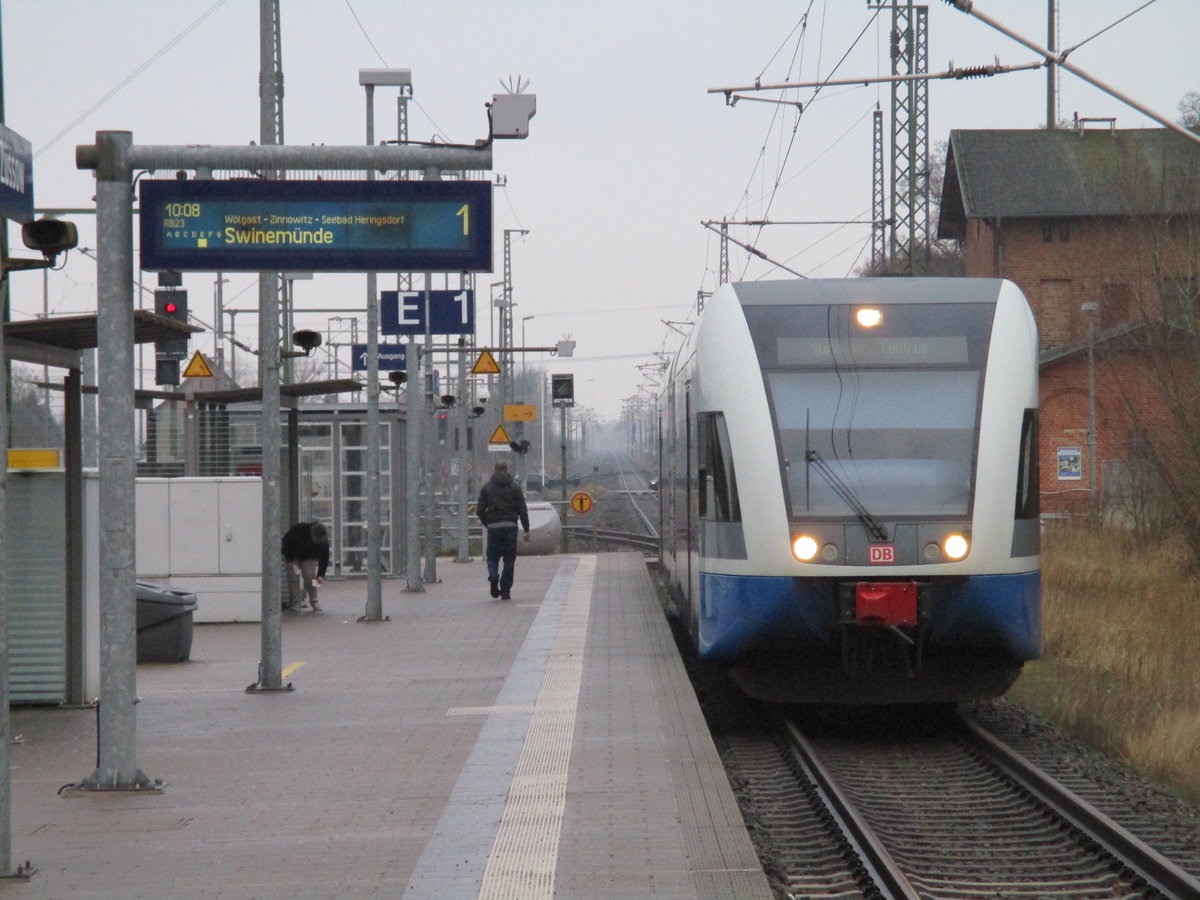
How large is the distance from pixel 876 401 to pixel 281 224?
4270 millimetres

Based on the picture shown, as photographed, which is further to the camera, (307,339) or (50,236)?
(307,339)

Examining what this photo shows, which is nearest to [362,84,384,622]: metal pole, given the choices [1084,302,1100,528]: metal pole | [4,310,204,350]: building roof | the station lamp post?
the station lamp post

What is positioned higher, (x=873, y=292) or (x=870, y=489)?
(x=873, y=292)

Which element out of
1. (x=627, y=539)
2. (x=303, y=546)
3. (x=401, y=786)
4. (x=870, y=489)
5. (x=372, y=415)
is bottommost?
(x=401, y=786)

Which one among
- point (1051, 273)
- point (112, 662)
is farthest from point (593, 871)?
point (1051, 273)

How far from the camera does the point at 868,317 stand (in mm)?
10992

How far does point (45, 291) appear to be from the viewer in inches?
1816

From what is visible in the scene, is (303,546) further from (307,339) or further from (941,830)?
(941,830)

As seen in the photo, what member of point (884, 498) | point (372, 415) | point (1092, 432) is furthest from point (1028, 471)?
point (1092, 432)

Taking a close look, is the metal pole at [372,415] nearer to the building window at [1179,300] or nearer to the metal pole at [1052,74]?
the building window at [1179,300]

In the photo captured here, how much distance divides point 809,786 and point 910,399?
112 inches

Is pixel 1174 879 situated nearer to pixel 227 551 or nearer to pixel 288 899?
pixel 288 899

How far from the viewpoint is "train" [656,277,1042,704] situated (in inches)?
399

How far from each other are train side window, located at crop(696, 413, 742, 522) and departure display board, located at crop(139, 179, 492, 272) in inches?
120
